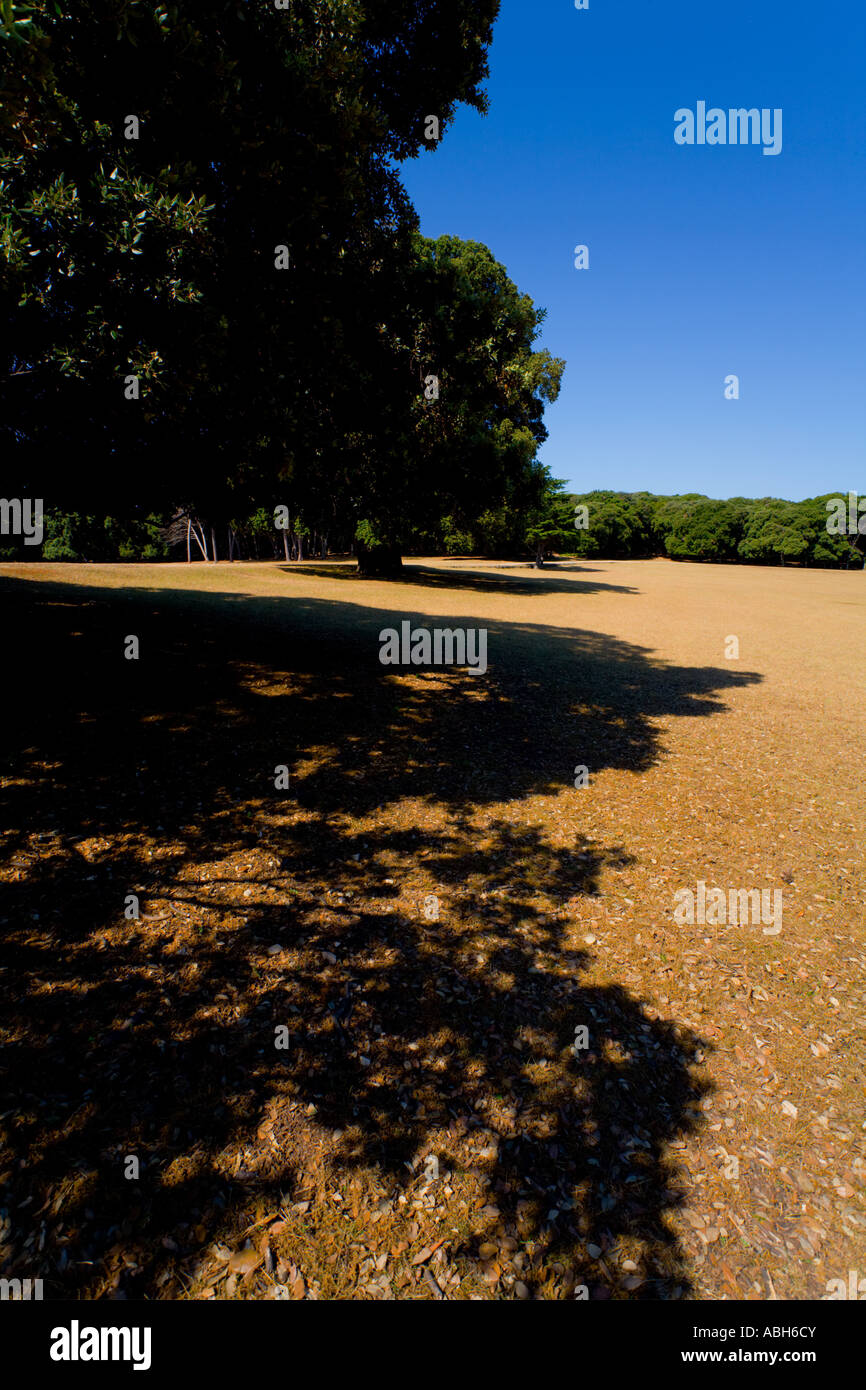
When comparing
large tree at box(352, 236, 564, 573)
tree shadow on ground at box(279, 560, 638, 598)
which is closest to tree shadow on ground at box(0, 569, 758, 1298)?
large tree at box(352, 236, 564, 573)

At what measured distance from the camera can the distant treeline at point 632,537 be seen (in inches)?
2389

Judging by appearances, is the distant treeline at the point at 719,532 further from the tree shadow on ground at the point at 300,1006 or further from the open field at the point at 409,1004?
the tree shadow on ground at the point at 300,1006

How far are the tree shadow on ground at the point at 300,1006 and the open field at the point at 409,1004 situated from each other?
0.02 meters

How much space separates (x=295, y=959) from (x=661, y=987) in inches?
136

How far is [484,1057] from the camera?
Result: 4.62 metres

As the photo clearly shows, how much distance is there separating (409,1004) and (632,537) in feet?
324

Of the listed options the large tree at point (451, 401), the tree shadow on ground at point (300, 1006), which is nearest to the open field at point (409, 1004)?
the tree shadow on ground at point (300, 1006)

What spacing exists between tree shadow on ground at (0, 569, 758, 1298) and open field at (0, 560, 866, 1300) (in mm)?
25

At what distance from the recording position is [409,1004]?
16.6ft

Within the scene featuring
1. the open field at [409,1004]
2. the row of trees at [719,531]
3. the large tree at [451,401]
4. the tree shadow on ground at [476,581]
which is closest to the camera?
the open field at [409,1004]

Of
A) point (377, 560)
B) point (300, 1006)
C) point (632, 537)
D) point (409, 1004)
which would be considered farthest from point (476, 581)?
point (632, 537)

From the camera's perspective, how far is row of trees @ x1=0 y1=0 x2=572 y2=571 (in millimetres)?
6785

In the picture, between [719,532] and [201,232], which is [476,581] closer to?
[201,232]

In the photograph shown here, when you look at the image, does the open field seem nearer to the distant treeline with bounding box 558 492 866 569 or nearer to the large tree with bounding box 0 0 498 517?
the large tree with bounding box 0 0 498 517
